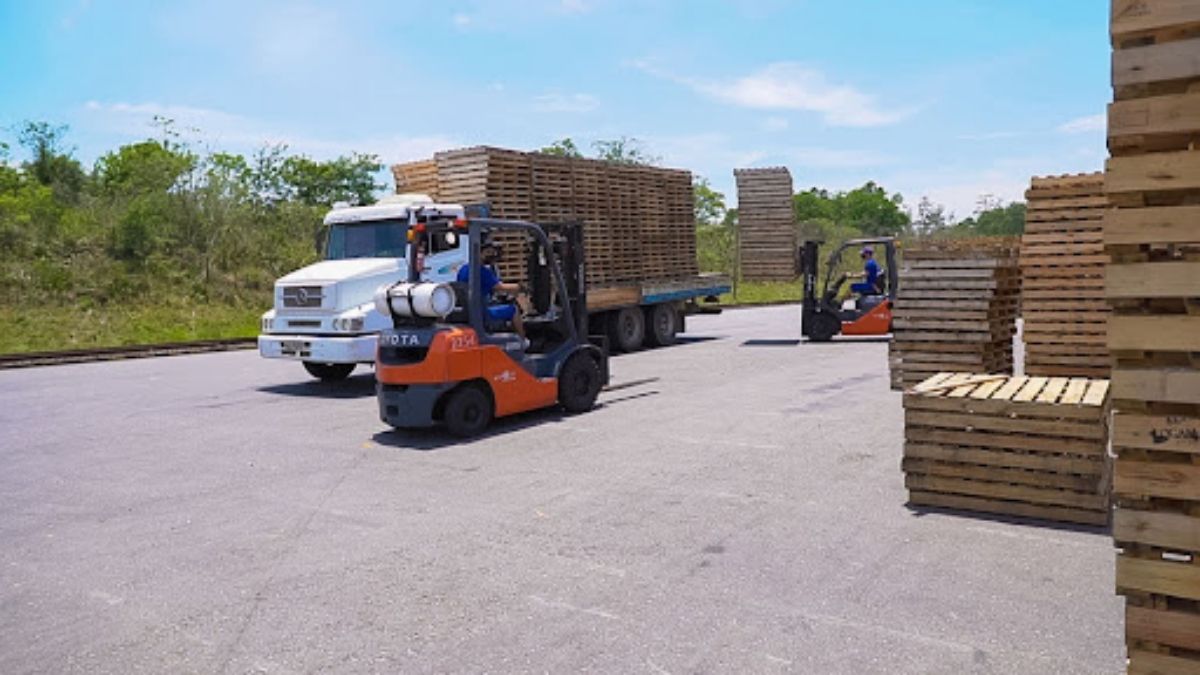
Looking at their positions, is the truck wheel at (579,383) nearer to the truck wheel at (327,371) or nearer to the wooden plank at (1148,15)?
the truck wheel at (327,371)

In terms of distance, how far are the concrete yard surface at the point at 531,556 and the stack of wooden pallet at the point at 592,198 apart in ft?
20.1

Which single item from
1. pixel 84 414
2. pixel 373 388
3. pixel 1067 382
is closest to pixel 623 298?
pixel 373 388

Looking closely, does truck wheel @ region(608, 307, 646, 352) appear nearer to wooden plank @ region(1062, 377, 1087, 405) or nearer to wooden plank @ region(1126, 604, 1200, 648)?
wooden plank @ region(1062, 377, 1087, 405)

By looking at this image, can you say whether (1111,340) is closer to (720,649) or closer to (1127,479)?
(1127,479)

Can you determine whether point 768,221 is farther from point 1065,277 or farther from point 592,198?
point 1065,277

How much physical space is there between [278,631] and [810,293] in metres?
14.4

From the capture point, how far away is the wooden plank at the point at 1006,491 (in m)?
5.66

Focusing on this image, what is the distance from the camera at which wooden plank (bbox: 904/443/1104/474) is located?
18.6 feet

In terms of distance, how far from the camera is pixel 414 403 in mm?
8680

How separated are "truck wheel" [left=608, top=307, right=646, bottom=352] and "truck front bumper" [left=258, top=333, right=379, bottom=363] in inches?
233

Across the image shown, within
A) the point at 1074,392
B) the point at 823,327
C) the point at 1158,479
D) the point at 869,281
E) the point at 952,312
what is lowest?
the point at 823,327

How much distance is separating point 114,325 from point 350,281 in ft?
43.1

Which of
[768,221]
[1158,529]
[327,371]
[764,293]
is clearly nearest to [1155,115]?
[1158,529]

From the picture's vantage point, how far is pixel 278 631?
4.39m
